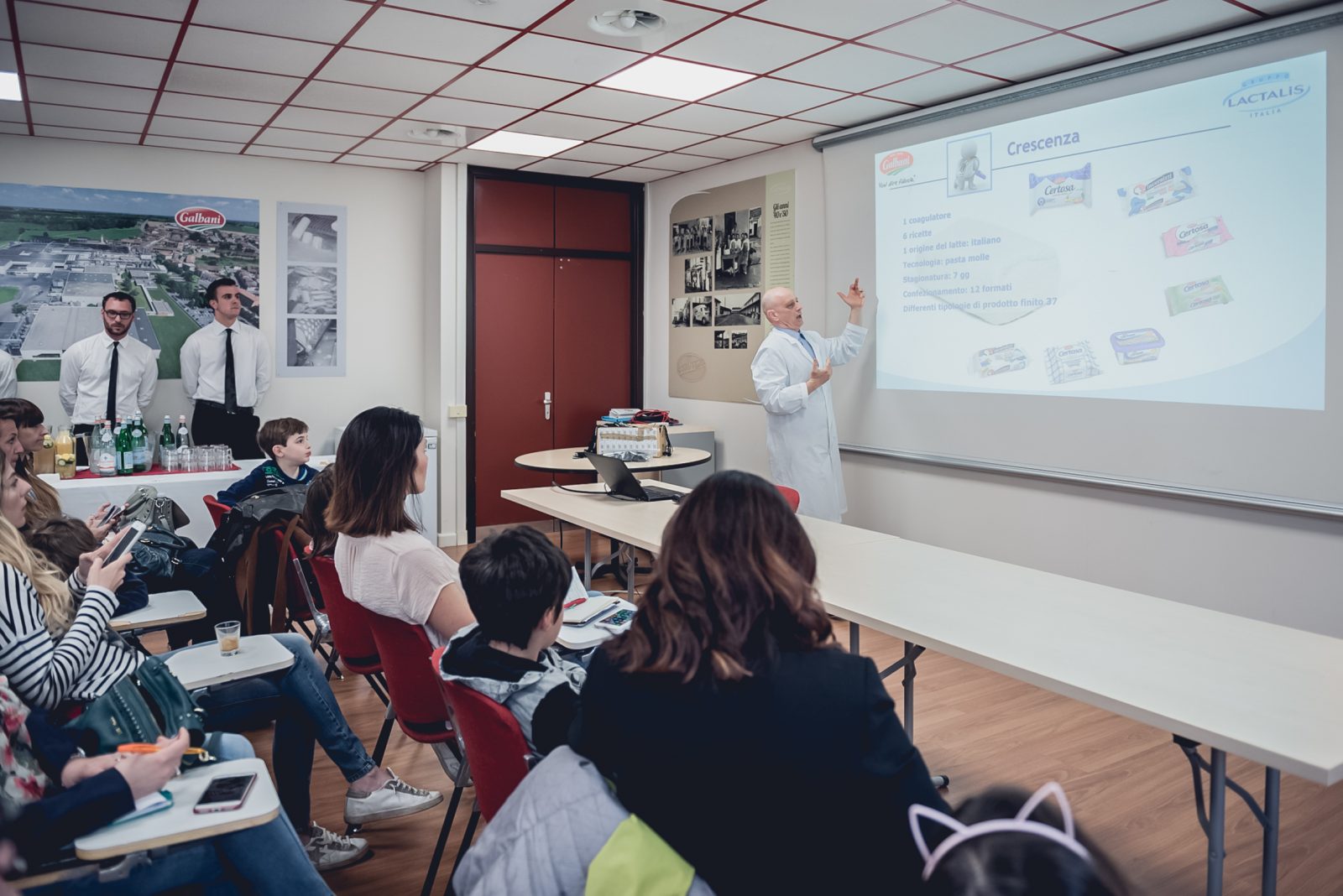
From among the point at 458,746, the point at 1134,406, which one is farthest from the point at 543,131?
the point at 458,746

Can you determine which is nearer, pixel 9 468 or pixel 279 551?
pixel 9 468

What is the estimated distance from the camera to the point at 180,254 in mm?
6047

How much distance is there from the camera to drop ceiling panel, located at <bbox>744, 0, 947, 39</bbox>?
3.42 metres

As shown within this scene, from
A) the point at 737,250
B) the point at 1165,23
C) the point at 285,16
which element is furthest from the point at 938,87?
the point at 285,16

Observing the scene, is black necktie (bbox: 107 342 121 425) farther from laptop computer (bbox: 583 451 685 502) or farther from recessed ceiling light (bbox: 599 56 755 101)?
recessed ceiling light (bbox: 599 56 755 101)

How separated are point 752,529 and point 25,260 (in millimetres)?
6004

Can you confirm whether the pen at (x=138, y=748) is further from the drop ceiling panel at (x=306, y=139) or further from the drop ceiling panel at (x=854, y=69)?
the drop ceiling panel at (x=306, y=139)

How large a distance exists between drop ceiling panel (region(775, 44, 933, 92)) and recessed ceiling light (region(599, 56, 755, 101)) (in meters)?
0.28

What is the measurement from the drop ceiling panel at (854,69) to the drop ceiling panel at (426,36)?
1.33 m

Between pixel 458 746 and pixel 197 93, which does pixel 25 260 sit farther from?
pixel 458 746

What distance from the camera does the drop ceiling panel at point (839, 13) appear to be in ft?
11.2

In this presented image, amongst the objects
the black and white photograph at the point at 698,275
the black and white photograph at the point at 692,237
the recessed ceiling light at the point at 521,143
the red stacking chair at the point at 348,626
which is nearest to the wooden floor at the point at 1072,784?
the red stacking chair at the point at 348,626

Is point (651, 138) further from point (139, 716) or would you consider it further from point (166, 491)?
point (139, 716)

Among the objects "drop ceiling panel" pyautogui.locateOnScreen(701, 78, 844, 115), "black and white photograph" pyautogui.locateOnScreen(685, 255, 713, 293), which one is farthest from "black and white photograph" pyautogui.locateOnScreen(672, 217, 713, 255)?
"drop ceiling panel" pyautogui.locateOnScreen(701, 78, 844, 115)
